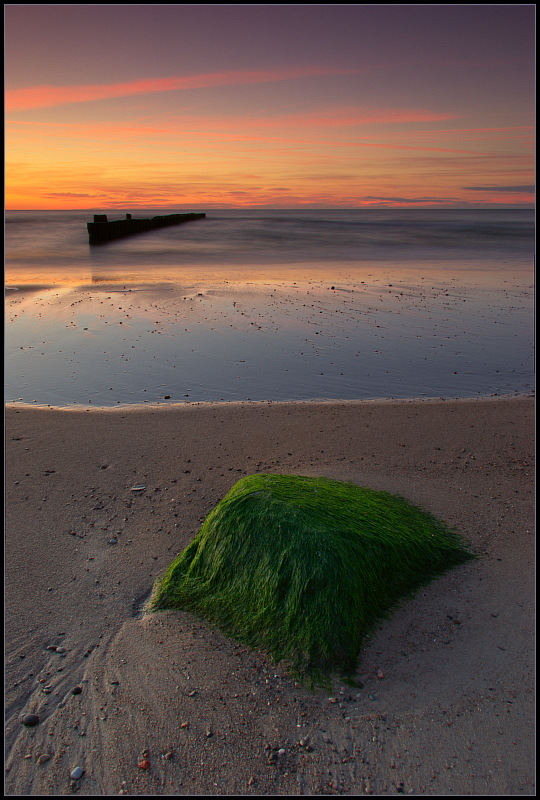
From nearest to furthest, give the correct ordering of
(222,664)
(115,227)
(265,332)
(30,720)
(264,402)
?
1. (30,720)
2. (222,664)
3. (264,402)
4. (265,332)
5. (115,227)

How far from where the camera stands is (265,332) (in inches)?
508

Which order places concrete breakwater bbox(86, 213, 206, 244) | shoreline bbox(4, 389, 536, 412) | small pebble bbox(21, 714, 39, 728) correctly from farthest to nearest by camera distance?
1. concrete breakwater bbox(86, 213, 206, 244)
2. shoreline bbox(4, 389, 536, 412)
3. small pebble bbox(21, 714, 39, 728)

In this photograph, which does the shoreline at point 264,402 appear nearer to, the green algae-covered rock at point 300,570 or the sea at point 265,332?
the sea at point 265,332

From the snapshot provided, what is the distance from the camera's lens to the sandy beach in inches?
108

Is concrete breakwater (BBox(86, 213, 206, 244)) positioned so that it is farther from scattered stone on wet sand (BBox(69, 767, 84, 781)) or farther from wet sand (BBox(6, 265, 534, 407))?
scattered stone on wet sand (BBox(69, 767, 84, 781))

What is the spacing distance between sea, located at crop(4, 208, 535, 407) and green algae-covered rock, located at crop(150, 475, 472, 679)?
4.65 metres

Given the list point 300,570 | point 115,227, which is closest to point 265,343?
point 300,570

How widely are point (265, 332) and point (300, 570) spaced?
973cm

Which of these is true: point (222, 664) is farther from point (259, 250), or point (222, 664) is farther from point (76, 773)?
point (259, 250)

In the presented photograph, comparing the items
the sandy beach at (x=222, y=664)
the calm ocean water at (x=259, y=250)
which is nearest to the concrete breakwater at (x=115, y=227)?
the calm ocean water at (x=259, y=250)

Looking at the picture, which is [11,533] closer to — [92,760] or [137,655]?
[137,655]

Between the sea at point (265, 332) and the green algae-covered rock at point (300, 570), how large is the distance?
4.65 meters

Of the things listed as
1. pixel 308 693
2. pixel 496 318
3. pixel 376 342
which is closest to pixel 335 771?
pixel 308 693

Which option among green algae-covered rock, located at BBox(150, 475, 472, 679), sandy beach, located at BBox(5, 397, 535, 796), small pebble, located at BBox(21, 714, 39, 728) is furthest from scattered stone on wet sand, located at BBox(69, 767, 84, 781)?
green algae-covered rock, located at BBox(150, 475, 472, 679)
